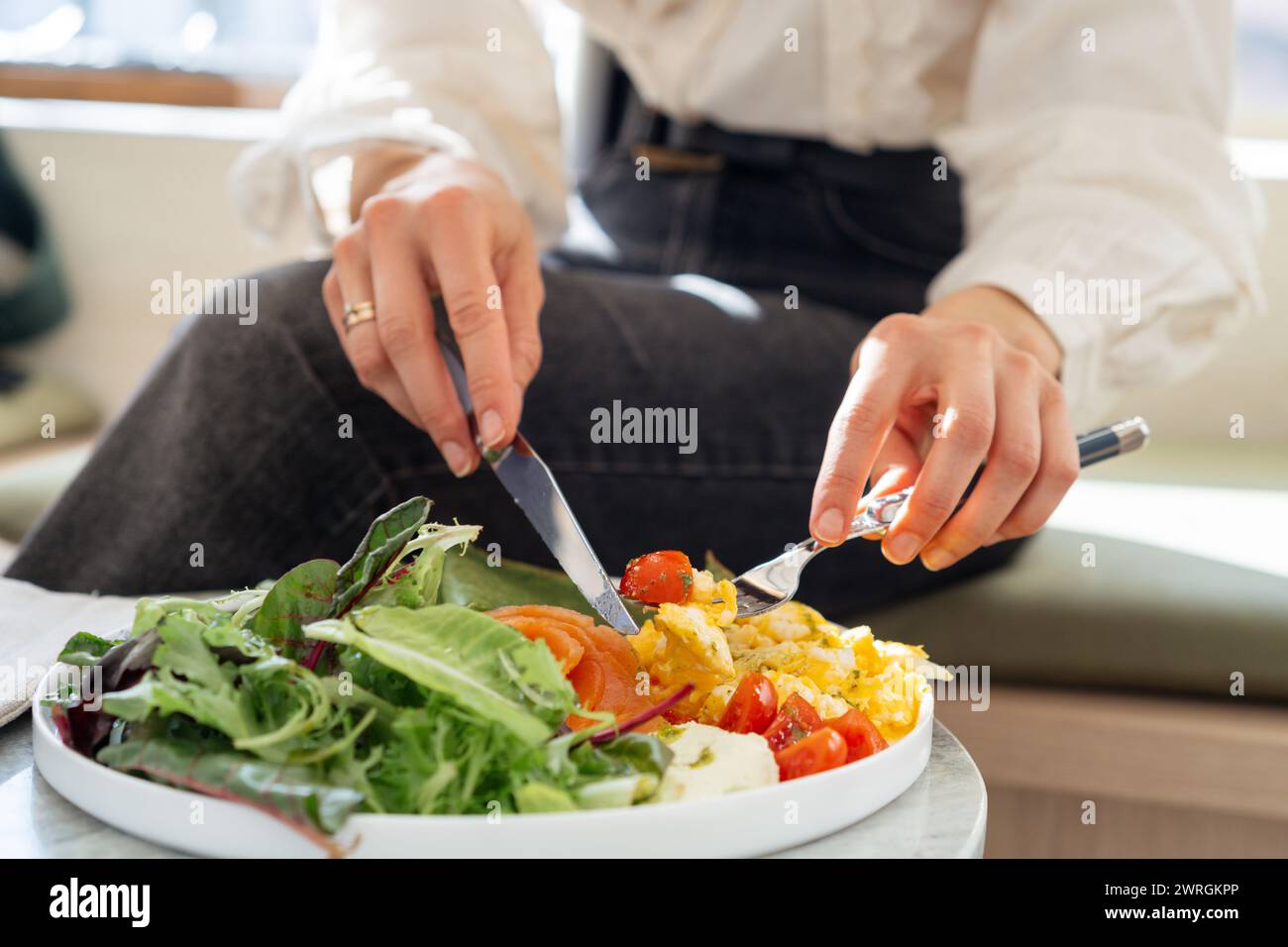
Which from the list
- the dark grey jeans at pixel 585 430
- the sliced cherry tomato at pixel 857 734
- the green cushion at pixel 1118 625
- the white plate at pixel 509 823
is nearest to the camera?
the white plate at pixel 509 823

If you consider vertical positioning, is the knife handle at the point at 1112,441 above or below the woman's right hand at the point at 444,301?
below

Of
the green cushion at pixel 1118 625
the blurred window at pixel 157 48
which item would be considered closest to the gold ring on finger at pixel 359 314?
the green cushion at pixel 1118 625

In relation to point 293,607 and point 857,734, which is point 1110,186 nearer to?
point 857,734

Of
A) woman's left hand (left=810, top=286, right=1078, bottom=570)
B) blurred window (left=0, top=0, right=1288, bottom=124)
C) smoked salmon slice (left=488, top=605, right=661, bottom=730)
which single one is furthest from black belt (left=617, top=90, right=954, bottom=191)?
blurred window (left=0, top=0, right=1288, bottom=124)

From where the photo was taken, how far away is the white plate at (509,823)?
0.39m

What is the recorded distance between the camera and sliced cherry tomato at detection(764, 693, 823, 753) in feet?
1.64

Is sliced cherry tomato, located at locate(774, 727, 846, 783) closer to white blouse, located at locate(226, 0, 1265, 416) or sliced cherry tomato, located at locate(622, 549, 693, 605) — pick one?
sliced cherry tomato, located at locate(622, 549, 693, 605)

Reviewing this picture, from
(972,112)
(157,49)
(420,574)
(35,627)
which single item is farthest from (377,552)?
(157,49)

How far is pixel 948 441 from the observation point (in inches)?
25.4

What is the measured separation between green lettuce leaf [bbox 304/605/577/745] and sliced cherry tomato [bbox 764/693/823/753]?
10cm

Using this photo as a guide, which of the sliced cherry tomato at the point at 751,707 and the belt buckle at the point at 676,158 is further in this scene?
the belt buckle at the point at 676,158

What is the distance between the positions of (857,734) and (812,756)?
4cm

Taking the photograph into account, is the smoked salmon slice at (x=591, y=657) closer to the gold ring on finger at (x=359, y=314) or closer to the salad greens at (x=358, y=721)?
the salad greens at (x=358, y=721)

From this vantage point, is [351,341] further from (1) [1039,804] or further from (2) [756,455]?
(1) [1039,804]
